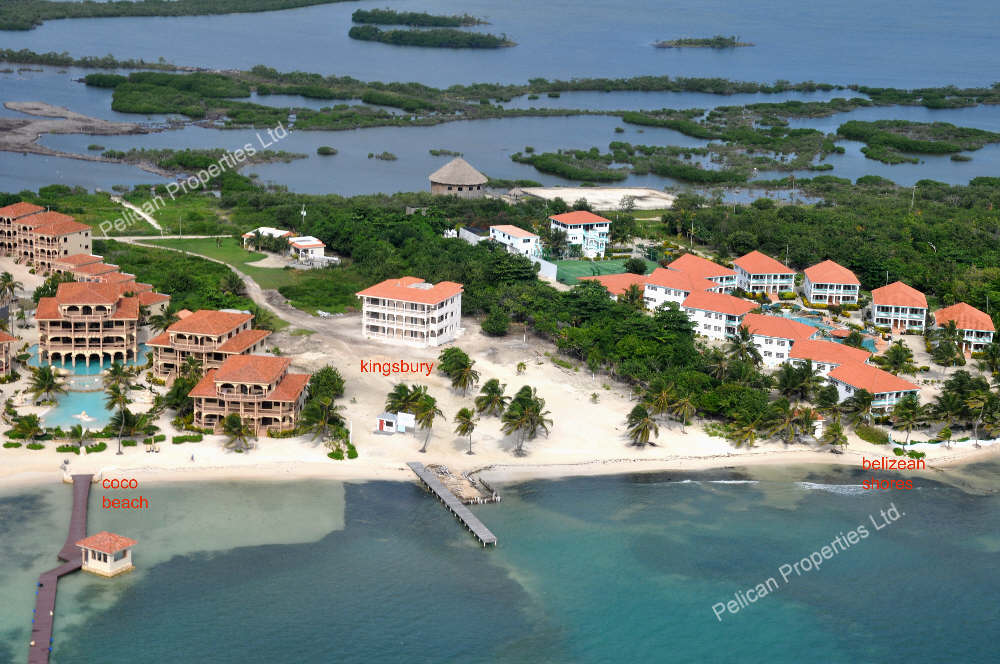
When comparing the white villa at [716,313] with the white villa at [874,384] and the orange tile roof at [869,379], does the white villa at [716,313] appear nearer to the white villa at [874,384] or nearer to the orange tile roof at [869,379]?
the orange tile roof at [869,379]

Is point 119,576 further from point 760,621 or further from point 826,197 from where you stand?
point 826,197

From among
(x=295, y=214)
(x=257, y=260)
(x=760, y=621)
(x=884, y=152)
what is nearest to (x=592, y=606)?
(x=760, y=621)

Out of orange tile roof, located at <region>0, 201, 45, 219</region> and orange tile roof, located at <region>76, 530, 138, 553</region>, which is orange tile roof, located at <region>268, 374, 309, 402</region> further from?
orange tile roof, located at <region>0, 201, 45, 219</region>

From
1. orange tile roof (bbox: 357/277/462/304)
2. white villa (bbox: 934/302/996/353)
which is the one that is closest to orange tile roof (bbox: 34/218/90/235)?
orange tile roof (bbox: 357/277/462/304)

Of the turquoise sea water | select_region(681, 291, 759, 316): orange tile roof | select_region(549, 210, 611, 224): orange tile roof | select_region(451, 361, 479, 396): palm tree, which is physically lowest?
the turquoise sea water

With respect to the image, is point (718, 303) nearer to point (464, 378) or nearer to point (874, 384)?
point (874, 384)

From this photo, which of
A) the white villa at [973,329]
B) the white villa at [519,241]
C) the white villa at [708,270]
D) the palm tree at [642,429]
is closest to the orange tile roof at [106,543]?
the palm tree at [642,429]

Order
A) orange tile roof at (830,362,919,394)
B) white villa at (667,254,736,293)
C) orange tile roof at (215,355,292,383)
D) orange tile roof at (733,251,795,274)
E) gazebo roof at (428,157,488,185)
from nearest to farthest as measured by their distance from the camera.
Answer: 1. orange tile roof at (215,355,292,383)
2. orange tile roof at (830,362,919,394)
3. white villa at (667,254,736,293)
4. orange tile roof at (733,251,795,274)
5. gazebo roof at (428,157,488,185)
